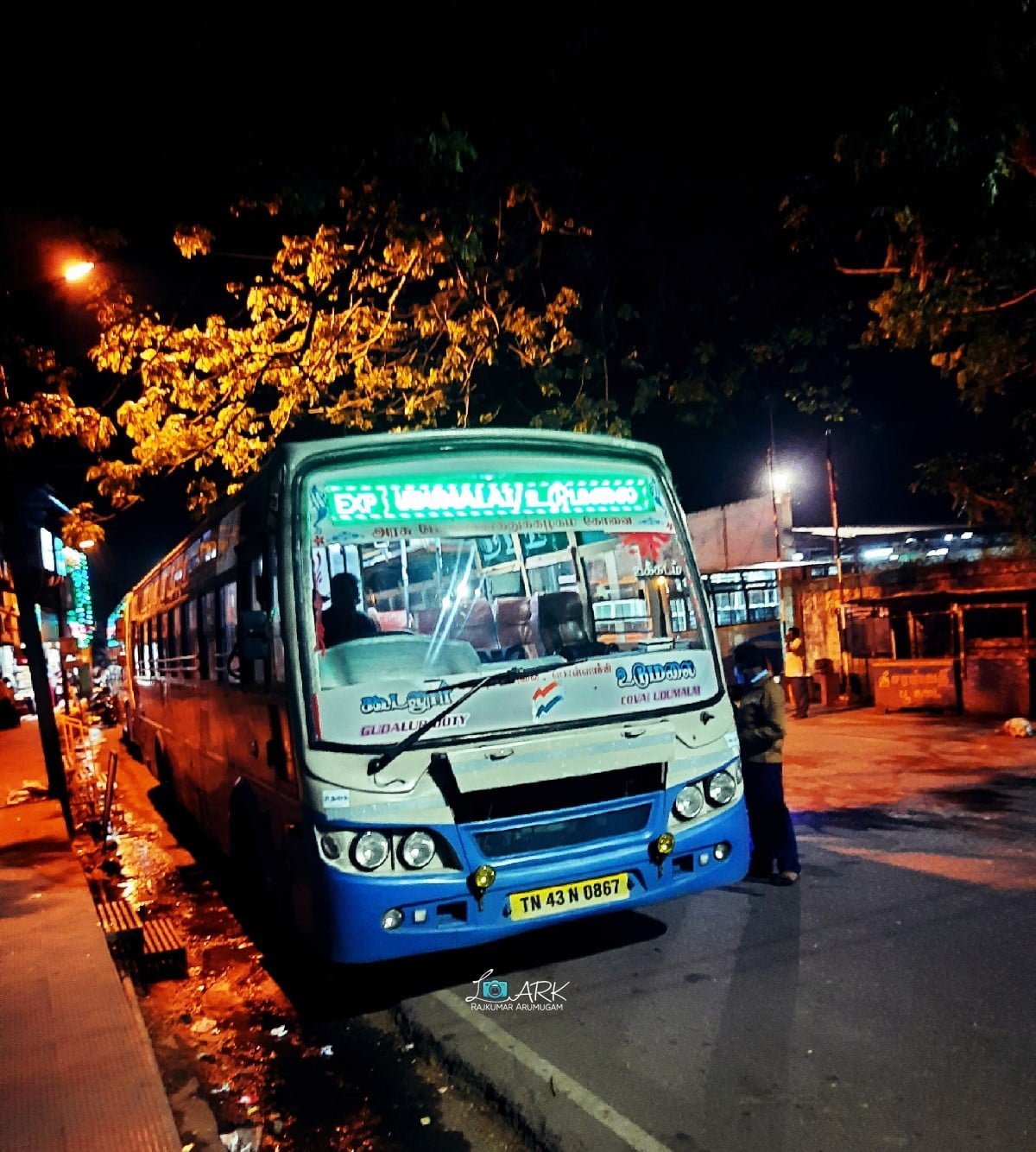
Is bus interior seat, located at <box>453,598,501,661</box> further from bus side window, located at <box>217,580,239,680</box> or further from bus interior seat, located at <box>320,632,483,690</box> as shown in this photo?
bus side window, located at <box>217,580,239,680</box>

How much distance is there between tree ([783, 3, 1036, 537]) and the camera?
6734 mm

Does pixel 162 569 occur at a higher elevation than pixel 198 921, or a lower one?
higher

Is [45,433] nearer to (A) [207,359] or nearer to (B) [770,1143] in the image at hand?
(A) [207,359]

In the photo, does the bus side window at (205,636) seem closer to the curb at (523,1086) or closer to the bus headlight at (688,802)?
the curb at (523,1086)

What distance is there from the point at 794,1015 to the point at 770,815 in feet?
7.28

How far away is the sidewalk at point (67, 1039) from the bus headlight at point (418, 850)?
1.41 meters

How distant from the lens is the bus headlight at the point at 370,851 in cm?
424

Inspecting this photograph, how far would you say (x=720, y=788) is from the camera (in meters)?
5.03

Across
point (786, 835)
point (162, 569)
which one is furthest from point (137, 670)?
point (786, 835)

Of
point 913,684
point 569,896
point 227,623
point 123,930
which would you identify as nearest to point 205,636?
point 227,623

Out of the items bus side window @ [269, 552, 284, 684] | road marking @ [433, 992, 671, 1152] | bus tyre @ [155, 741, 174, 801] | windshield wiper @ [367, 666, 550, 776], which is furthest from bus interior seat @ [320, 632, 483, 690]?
bus tyre @ [155, 741, 174, 801]

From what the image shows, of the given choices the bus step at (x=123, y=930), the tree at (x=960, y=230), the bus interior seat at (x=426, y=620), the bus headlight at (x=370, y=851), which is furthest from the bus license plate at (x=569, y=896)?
the tree at (x=960, y=230)

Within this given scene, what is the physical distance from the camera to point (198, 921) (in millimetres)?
7352

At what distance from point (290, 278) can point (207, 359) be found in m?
1.36
